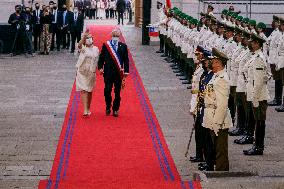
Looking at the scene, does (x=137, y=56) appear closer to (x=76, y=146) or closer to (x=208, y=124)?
(x=76, y=146)

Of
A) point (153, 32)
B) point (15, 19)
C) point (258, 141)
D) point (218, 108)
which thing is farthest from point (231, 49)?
point (153, 32)

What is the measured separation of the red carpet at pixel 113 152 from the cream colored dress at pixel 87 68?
0.79m

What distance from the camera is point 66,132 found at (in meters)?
16.1

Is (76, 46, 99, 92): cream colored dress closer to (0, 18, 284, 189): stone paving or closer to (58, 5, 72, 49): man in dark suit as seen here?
(0, 18, 284, 189): stone paving

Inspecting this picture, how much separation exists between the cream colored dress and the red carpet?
0.79m

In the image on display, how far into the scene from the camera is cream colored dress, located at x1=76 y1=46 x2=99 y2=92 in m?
17.7

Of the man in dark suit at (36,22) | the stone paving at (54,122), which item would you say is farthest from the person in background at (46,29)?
the stone paving at (54,122)

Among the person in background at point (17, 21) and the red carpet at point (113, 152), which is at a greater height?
the person in background at point (17, 21)

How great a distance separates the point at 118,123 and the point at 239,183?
7.28 meters

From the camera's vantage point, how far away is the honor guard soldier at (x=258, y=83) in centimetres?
1355

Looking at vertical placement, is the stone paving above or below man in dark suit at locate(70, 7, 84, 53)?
below

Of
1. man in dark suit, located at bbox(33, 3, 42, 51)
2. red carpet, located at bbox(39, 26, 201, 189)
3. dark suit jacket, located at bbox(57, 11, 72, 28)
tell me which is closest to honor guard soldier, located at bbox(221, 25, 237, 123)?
red carpet, located at bbox(39, 26, 201, 189)

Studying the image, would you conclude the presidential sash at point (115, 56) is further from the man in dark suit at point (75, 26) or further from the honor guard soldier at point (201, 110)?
the man in dark suit at point (75, 26)

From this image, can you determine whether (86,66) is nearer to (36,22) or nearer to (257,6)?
(36,22)
